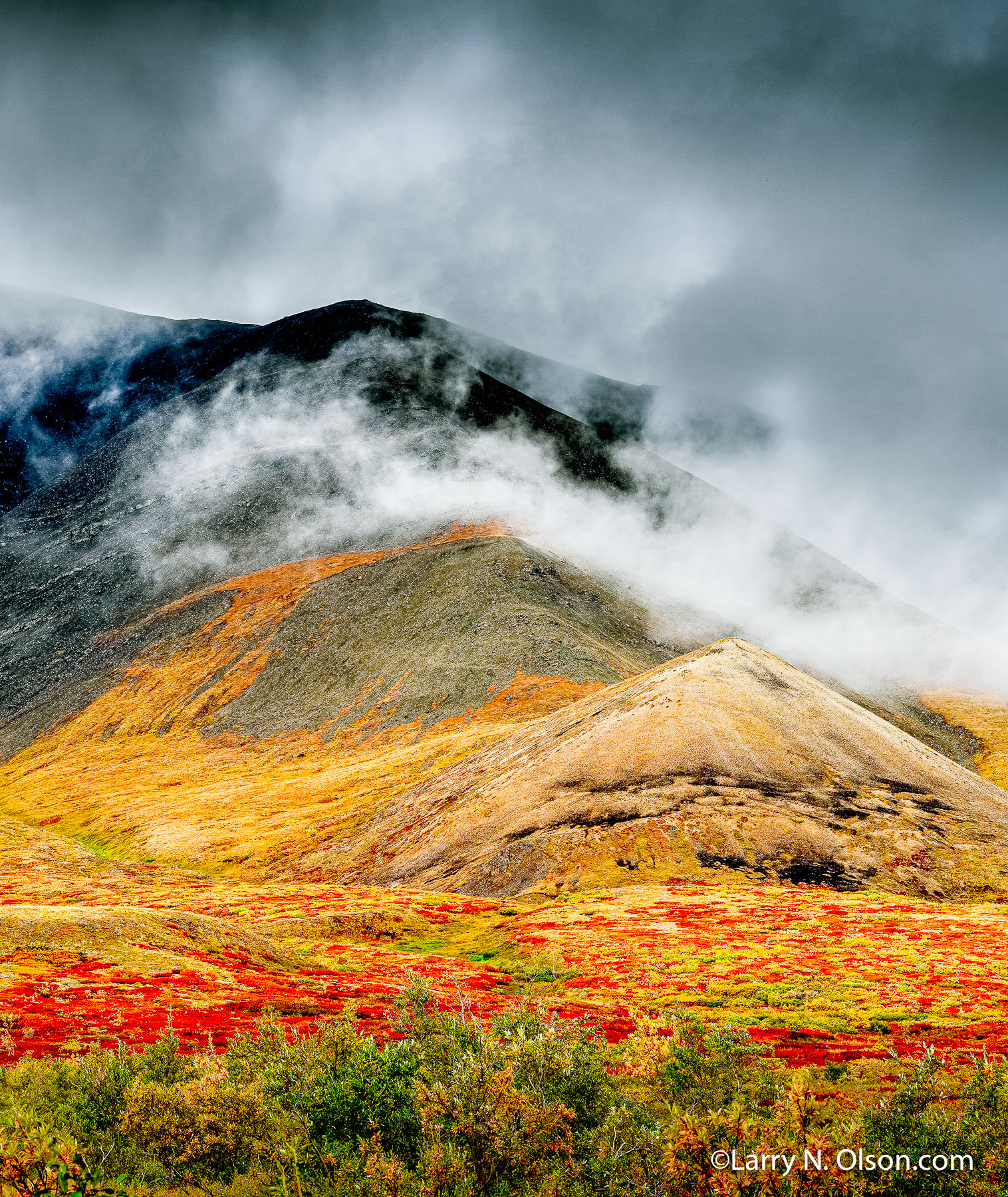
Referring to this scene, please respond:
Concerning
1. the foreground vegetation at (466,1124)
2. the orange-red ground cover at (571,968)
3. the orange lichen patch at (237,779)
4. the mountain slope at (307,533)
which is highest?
the mountain slope at (307,533)

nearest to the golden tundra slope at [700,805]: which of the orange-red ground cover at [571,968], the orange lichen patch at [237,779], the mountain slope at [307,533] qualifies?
the orange-red ground cover at [571,968]

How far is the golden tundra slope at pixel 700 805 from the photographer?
47062 mm

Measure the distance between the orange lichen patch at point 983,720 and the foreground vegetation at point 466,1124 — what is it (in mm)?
124794

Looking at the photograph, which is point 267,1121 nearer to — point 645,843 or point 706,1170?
point 706,1170

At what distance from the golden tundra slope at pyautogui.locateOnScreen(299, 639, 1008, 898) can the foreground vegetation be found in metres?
35.7

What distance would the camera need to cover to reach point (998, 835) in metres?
50.8

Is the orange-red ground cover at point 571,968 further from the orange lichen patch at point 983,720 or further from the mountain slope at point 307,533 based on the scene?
the mountain slope at point 307,533

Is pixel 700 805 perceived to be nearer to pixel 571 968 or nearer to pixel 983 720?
pixel 571 968

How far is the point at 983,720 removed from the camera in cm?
13750

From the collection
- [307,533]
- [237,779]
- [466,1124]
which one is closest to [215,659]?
[307,533]

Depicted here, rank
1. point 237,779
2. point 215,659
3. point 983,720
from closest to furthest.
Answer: point 237,779 → point 215,659 → point 983,720

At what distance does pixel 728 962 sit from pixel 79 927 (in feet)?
83.5

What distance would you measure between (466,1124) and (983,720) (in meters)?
156

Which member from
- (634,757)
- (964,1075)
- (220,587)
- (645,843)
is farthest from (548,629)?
(964,1075)
